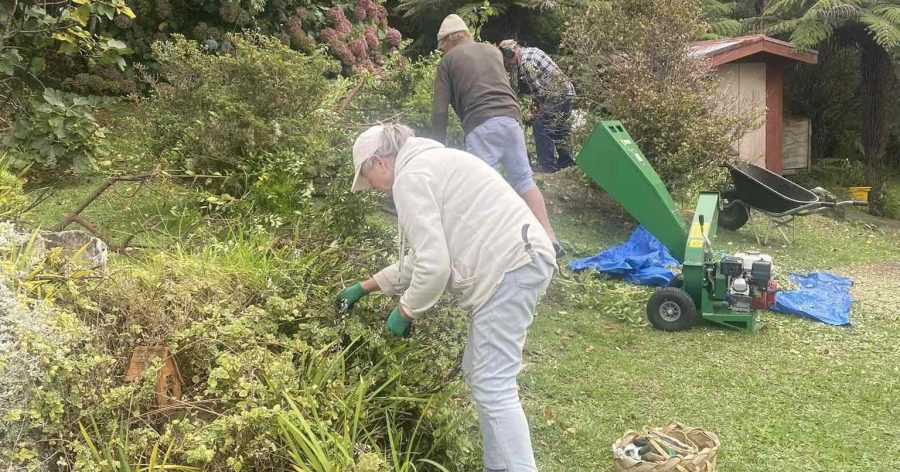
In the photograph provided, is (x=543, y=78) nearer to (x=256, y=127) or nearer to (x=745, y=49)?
(x=256, y=127)

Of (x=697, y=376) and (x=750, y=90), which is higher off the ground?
(x=750, y=90)

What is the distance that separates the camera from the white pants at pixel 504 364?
2.85 m

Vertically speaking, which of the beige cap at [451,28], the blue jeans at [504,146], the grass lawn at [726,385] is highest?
the beige cap at [451,28]

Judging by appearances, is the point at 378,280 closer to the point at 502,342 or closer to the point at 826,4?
the point at 502,342

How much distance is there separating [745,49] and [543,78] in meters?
4.46

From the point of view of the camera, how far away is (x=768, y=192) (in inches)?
312

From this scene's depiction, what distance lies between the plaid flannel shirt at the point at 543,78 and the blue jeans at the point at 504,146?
3.17 meters

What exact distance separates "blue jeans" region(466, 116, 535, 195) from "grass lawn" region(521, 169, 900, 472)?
0.98 m

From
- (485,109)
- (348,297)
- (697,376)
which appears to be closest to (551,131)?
(485,109)

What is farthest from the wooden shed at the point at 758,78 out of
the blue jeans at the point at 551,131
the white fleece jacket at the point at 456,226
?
the white fleece jacket at the point at 456,226

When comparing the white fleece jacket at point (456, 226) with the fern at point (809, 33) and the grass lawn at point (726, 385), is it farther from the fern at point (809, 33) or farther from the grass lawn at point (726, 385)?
the fern at point (809, 33)

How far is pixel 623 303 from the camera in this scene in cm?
582

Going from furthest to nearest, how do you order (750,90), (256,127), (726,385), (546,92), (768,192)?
(750,90) < (546,92) < (768,192) < (256,127) < (726,385)

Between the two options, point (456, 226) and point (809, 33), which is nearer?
point (456, 226)
